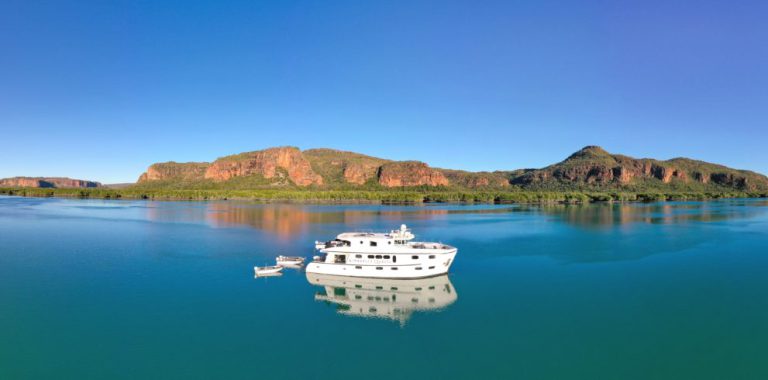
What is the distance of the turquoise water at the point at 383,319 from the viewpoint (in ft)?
66.5

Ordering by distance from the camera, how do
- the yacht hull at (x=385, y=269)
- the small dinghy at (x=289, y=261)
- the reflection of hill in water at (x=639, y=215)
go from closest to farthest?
the yacht hull at (x=385, y=269)
the small dinghy at (x=289, y=261)
the reflection of hill in water at (x=639, y=215)

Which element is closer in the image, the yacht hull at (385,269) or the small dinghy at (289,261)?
the yacht hull at (385,269)

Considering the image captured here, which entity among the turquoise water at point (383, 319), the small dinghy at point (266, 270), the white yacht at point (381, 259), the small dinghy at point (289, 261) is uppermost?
Result: the white yacht at point (381, 259)

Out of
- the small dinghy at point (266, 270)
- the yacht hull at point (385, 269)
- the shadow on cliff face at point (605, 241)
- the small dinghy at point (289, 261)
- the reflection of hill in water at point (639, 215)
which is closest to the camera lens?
the yacht hull at point (385, 269)

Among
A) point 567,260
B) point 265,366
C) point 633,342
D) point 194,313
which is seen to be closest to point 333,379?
point 265,366

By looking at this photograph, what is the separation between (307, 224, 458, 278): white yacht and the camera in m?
35.9

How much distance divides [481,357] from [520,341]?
319 centimetres

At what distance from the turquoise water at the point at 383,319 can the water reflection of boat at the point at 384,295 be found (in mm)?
263

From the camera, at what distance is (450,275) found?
38.6 m

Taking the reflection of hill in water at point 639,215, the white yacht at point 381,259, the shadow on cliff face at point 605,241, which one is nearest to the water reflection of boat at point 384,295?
the white yacht at point 381,259

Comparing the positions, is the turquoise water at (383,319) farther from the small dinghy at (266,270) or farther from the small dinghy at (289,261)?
the small dinghy at (289,261)

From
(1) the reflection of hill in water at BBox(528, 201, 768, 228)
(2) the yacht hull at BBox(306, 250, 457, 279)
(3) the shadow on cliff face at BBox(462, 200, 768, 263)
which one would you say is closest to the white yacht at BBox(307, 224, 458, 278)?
(2) the yacht hull at BBox(306, 250, 457, 279)

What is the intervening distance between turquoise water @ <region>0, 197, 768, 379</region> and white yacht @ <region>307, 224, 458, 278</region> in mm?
1818

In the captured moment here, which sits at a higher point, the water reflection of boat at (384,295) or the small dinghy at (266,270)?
the small dinghy at (266,270)
